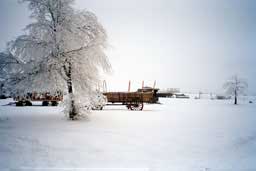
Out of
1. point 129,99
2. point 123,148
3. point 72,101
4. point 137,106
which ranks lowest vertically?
point 123,148

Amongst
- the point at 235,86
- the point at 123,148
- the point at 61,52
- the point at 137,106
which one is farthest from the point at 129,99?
the point at 235,86

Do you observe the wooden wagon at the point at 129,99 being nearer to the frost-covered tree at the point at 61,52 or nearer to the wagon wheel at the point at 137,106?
the wagon wheel at the point at 137,106

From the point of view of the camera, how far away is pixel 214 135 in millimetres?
9289

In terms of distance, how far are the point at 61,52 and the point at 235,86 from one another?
117 feet

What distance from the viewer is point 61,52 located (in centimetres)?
1132

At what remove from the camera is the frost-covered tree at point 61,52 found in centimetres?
1114

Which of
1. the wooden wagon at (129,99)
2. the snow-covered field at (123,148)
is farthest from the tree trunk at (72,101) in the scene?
the wooden wagon at (129,99)

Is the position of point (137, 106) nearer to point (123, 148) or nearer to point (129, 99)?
point (129, 99)

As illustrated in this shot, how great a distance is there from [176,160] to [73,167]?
9.00 ft

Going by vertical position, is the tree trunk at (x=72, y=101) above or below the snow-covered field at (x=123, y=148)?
above

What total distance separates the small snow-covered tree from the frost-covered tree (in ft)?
110

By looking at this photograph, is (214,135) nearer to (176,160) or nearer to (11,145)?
(176,160)

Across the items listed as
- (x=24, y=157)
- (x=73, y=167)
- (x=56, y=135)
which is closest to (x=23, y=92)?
(x=56, y=135)

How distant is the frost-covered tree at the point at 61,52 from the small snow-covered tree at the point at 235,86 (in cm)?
3356
